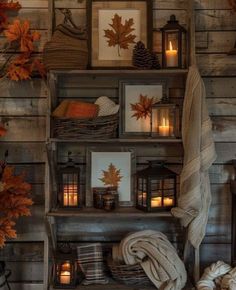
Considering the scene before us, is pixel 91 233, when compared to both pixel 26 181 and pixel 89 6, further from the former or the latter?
pixel 89 6

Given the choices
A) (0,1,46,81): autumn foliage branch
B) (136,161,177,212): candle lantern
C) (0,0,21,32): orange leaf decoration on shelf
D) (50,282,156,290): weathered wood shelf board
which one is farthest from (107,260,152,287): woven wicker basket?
(0,0,21,32): orange leaf decoration on shelf

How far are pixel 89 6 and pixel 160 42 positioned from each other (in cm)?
40

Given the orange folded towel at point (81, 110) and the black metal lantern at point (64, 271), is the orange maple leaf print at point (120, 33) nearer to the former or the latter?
the orange folded towel at point (81, 110)

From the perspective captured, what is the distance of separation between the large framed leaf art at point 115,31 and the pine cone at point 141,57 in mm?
158

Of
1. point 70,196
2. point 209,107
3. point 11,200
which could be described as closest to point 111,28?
point 209,107

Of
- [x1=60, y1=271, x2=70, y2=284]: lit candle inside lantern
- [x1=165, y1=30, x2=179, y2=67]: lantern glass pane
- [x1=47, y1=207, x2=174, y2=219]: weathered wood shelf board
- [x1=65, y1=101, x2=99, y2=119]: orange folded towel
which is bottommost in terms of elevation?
[x1=60, y1=271, x2=70, y2=284]: lit candle inside lantern

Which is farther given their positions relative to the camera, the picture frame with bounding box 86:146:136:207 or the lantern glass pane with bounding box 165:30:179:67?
the picture frame with bounding box 86:146:136:207

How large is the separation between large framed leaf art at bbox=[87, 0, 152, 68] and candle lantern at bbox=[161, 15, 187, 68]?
0.38 feet

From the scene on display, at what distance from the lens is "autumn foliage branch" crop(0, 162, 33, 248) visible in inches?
84.5

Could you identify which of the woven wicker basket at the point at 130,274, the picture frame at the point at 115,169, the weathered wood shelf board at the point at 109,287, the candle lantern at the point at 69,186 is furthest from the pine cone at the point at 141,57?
the weathered wood shelf board at the point at 109,287

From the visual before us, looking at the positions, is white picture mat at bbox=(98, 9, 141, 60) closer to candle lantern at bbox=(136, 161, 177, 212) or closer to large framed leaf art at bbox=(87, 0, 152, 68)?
large framed leaf art at bbox=(87, 0, 152, 68)

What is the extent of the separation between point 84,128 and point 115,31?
1.80ft

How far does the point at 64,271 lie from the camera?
2107 mm

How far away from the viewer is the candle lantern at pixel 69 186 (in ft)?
7.11
